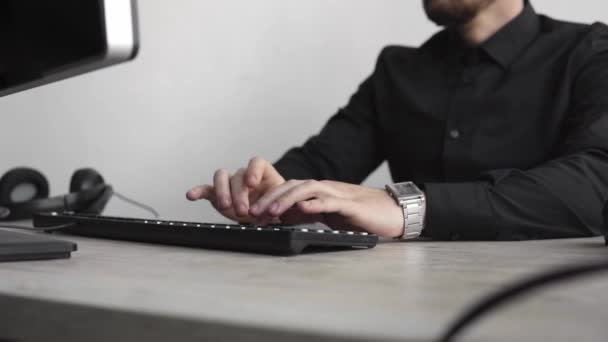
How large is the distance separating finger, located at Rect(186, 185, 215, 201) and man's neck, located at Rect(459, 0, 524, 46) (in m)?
0.80

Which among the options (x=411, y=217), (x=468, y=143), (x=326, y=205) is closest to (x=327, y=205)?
(x=326, y=205)

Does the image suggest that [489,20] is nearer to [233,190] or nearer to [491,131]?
[491,131]

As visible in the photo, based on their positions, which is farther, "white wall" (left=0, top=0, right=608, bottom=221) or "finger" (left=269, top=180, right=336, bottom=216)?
"white wall" (left=0, top=0, right=608, bottom=221)

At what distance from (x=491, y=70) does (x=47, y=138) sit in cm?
130

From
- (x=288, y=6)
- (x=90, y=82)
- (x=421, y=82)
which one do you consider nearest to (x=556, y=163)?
(x=421, y=82)

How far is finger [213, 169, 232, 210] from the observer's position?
3.19ft

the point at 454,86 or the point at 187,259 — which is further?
the point at 454,86

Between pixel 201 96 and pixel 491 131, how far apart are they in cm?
88

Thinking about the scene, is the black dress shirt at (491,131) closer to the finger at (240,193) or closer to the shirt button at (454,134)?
the shirt button at (454,134)

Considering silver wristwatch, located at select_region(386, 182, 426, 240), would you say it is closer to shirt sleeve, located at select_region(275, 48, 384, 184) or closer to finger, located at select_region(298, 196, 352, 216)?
finger, located at select_region(298, 196, 352, 216)

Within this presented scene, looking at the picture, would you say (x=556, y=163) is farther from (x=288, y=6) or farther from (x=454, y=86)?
(x=288, y=6)

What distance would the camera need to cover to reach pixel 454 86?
149cm

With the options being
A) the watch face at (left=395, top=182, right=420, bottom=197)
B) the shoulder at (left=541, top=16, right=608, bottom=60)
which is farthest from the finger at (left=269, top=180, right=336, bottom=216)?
the shoulder at (left=541, top=16, right=608, bottom=60)

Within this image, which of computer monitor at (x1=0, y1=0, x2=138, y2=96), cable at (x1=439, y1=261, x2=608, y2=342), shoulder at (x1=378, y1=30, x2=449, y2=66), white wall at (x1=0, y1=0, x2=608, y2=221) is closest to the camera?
cable at (x1=439, y1=261, x2=608, y2=342)
